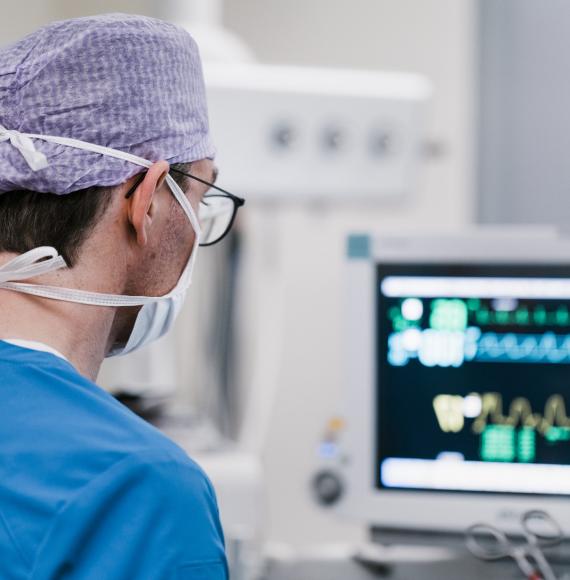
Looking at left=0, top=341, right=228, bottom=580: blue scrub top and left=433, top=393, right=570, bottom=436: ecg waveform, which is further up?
left=0, top=341, right=228, bottom=580: blue scrub top

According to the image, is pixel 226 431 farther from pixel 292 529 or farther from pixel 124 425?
pixel 124 425

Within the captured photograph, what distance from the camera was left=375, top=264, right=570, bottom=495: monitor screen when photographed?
138 cm

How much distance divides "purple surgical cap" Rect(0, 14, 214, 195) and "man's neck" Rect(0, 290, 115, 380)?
0.35ft

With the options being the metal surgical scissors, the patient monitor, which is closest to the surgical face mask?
the patient monitor

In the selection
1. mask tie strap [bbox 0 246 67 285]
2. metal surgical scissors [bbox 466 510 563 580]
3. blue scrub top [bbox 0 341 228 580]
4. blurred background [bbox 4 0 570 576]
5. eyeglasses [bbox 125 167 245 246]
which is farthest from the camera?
blurred background [bbox 4 0 570 576]

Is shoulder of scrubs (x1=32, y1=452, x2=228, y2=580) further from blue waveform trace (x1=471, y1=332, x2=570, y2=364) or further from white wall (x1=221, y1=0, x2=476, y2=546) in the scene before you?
white wall (x1=221, y1=0, x2=476, y2=546)

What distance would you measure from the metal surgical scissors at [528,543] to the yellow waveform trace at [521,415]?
125 mm

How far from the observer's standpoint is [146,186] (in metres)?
0.92

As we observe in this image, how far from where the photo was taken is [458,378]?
4.60 ft

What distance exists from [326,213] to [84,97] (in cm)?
153

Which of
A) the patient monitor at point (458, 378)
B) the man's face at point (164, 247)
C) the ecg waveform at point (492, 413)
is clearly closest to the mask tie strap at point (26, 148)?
the man's face at point (164, 247)

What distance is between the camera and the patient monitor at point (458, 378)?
1.38 m

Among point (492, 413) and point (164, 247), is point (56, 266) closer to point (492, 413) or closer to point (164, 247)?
point (164, 247)

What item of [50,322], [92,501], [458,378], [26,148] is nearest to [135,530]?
[92,501]
